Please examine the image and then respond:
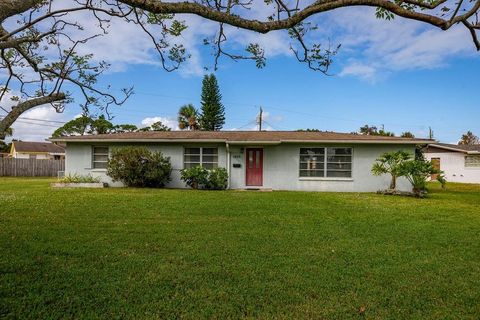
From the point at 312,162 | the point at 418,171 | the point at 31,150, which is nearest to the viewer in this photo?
the point at 418,171

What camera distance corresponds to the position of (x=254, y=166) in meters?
17.1

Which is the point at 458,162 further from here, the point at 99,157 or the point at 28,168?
the point at 28,168

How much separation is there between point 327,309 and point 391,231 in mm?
4440

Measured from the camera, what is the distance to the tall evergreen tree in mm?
46188

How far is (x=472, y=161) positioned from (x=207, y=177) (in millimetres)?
23401

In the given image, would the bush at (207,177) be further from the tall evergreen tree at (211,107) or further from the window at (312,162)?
the tall evergreen tree at (211,107)

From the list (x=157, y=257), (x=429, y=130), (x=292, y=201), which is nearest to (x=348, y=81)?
(x=292, y=201)

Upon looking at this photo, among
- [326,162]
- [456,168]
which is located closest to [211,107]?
[456,168]

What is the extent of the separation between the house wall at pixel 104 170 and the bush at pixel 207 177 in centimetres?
88

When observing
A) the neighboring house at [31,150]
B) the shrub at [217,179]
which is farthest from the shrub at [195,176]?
the neighboring house at [31,150]

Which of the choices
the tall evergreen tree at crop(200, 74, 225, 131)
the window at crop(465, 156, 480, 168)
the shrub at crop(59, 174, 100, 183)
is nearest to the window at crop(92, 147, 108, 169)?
the shrub at crop(59, 174, 100, 183)

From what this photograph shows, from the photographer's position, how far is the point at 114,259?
16.7 feet

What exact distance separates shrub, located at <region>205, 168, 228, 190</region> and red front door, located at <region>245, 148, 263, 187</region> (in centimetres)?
133

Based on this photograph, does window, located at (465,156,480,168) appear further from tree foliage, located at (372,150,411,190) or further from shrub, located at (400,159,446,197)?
shrub, located at (400,159,446,197)
